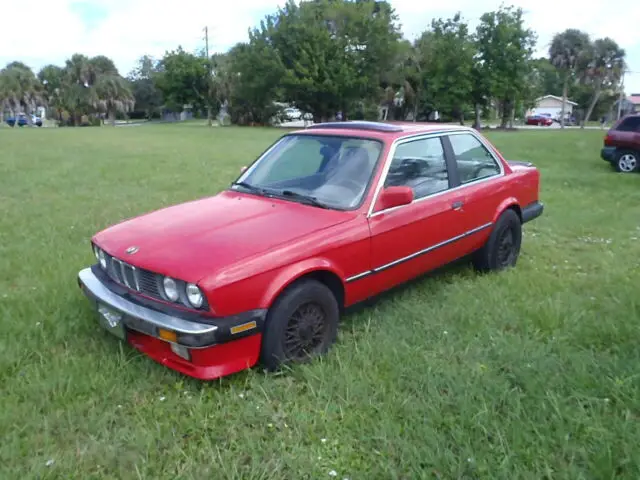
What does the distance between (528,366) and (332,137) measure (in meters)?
2.27

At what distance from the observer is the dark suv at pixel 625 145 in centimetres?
1341

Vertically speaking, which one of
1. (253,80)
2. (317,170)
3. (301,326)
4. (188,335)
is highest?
(253,80)

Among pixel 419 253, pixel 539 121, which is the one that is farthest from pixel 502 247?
pixel 539 121

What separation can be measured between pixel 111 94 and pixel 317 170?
53.8 meters

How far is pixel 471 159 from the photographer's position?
4879mm

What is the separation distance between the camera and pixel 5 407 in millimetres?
2912

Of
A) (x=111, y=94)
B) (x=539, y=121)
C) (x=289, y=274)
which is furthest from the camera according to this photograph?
(x=539, y=121)

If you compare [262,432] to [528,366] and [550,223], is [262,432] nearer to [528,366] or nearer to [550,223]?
[528,366]

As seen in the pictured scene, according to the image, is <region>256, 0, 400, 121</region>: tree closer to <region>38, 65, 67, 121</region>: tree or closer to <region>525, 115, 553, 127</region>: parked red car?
<region>38, 65, 67, 121</region>: tree


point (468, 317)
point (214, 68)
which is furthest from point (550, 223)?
point (214, 68)

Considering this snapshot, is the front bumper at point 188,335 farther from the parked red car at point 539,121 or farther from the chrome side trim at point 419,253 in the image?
the parked red car at point 539,121

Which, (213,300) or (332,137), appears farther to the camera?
(332,137)

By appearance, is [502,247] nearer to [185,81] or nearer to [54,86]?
[185,81]

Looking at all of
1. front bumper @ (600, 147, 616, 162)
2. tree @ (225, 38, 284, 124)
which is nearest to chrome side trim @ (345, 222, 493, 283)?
front bumper @ (600, 147, 616, 162)
